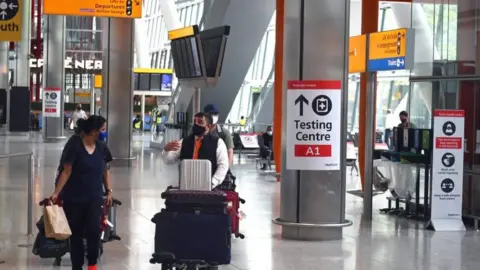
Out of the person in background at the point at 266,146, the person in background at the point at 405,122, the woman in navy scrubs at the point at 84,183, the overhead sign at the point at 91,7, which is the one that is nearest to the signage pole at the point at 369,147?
the person in background at the point at 405,122

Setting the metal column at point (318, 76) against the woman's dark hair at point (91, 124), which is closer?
the woman's dark hair at point (91, 124)

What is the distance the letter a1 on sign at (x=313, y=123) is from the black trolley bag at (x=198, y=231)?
4.53m

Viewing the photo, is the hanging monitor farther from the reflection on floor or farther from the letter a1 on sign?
the letter a1 on sign

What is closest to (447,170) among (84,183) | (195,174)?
(195,174)

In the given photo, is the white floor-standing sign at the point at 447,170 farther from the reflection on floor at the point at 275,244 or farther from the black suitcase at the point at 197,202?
the black suitcase at the point at 197,202

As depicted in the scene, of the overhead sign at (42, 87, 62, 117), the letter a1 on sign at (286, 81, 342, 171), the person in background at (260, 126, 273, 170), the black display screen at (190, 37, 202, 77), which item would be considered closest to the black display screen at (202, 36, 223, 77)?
the black display screen at (190, 37, 202, 77)

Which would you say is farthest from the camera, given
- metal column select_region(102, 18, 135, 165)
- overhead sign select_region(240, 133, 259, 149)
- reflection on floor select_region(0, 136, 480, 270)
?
overhead sign select_region(240, 133, 259, 149)

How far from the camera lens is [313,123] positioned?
43.7ft

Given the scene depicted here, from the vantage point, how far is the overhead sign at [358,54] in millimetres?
17250

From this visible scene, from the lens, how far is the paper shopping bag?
9.12 metres

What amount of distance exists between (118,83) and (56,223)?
23.0 metres

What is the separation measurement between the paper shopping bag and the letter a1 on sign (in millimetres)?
4731

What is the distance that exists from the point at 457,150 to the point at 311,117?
300 centimetres

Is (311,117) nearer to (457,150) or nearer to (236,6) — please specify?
(457,150)
